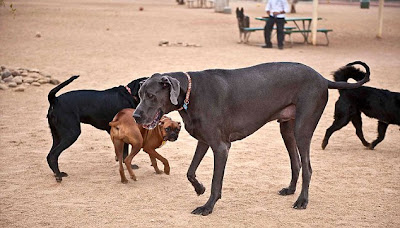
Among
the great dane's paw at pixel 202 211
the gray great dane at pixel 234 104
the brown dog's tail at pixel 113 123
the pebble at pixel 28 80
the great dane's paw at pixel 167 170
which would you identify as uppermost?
the gray great dane at pixel 234 104

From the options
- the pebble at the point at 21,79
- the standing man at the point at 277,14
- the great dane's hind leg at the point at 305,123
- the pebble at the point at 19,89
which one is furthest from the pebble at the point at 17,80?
the standing man at the point at 277,14

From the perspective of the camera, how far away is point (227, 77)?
6273 millimetres

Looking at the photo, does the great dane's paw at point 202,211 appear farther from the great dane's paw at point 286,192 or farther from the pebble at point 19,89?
the pebble at point 19,89

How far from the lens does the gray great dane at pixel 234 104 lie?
5949 mm

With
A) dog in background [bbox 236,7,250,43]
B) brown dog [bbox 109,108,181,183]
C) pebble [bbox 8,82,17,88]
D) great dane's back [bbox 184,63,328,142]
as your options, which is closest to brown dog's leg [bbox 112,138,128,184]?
brown dog [bbox 109,108,181,183]

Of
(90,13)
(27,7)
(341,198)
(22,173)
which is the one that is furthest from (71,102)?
(27,7)

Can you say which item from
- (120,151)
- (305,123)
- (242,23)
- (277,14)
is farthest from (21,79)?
(242,23)

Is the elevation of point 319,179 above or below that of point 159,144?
below

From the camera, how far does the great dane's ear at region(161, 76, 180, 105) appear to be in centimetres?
572

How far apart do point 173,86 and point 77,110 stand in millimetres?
2051

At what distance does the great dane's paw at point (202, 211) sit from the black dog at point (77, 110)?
1.93 metres

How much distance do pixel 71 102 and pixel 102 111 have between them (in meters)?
0.41

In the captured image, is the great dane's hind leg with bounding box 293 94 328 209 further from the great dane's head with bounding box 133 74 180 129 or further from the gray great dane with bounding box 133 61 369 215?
the great dane's head with bounding box 133 74 180 129

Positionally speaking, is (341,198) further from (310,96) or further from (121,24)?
(121,24)
